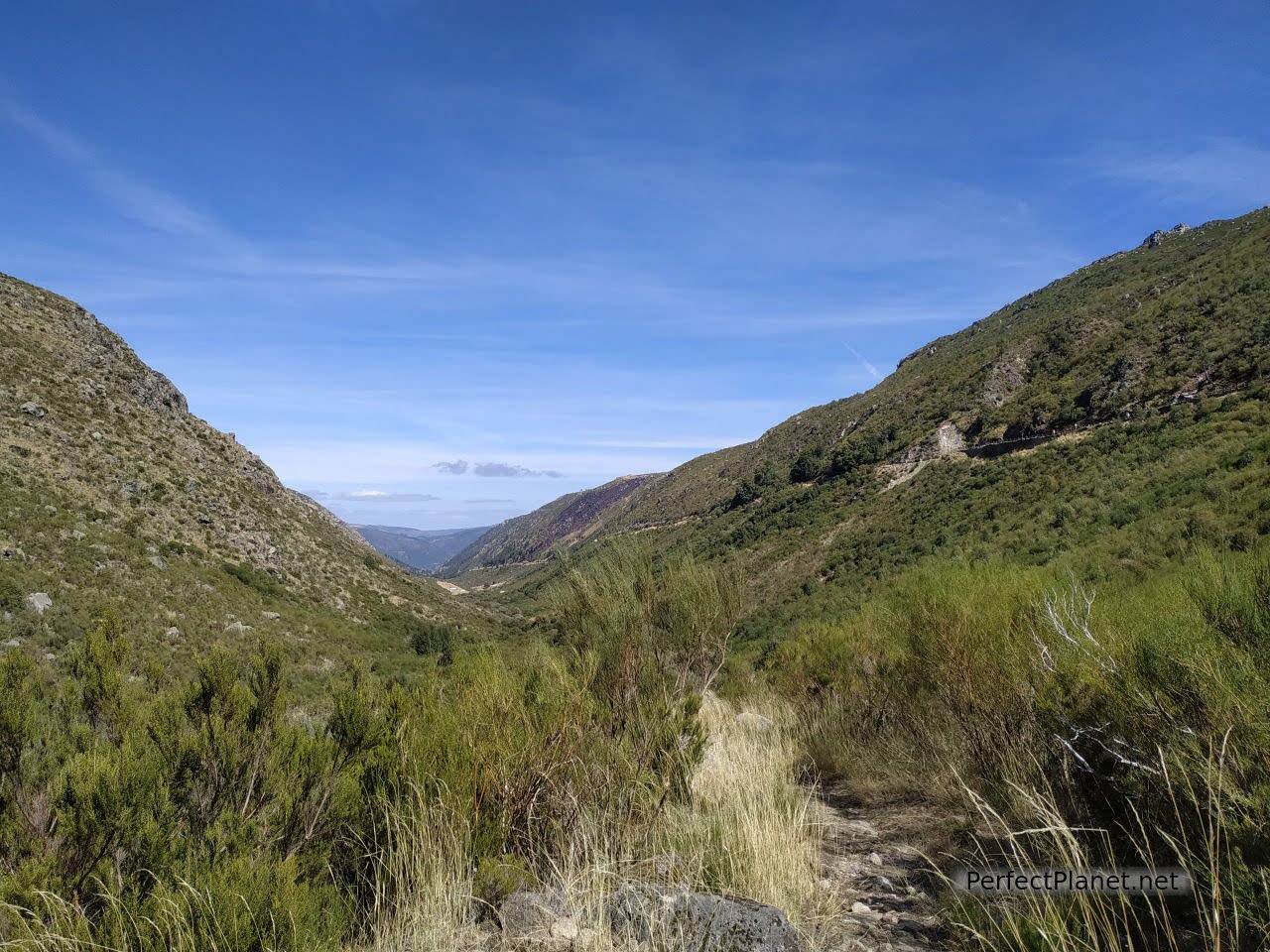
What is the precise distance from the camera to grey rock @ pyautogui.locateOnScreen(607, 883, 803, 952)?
8.38 ft

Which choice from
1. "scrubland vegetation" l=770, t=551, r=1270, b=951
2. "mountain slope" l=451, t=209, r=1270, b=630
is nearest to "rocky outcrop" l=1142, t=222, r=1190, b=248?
"mountain slope" l=451, t=209, r=1270, b=630

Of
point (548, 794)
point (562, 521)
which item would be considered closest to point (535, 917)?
point (548, 794)

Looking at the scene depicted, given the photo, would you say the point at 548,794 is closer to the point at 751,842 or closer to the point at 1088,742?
the point at 751,842

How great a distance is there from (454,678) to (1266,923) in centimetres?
464

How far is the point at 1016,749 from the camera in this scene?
4.64 meters

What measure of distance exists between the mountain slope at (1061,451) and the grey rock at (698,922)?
18.2 feet

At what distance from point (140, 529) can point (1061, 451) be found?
4038 centimetres

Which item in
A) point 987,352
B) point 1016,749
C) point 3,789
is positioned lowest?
point 1016,749

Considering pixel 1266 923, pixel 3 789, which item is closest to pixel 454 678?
pixel 3 789

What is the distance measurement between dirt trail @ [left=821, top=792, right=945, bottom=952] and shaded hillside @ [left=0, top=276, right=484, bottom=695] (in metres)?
18.6

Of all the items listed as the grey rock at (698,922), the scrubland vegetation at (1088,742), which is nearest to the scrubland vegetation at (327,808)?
the grey rock at (698,922)

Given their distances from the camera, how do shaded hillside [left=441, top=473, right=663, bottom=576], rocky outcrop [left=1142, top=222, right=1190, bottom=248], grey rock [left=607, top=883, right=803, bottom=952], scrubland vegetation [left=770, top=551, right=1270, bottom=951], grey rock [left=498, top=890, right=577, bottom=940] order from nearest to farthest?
scrubland vegetation [left=770, top=551, right=1270, bottom=951]
grey rock [left=607, top=883, right=803, bottom=952]
grey rock [left=498, top=890, right=577, bottom=940]
rocky outcrop [left=1142, top=222, right=1190, bottom=248]
shaded hillside [left=441, top=473, right=663, bottom=576]

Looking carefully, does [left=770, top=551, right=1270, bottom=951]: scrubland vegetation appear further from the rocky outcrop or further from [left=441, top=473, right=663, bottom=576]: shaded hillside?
[left=441, top=473, right=663, bottom=576]: shaded hillside

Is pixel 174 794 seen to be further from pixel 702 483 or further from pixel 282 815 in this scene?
pixel 702 483
